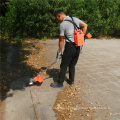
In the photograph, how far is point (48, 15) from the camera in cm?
979

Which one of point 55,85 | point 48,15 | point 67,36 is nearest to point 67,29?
point 67,36

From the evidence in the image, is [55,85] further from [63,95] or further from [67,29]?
[67,29]

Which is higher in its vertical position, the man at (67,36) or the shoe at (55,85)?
the man at (67,36)

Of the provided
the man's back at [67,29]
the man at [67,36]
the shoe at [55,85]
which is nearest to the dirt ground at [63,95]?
the shoe at [55,85]

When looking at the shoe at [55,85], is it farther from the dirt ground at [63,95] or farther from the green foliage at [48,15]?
the green foliage at [48,15]

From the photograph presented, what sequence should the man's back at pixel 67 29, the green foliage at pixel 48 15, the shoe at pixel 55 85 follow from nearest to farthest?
the man's back at pixel 67 29
the shoe at pixel 55 85
the green foliage at pixel 48 15

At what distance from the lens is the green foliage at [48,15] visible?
979cm

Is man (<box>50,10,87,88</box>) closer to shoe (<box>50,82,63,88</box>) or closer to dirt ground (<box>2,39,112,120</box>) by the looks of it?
shoe (<box>50,82,63,88</box>)

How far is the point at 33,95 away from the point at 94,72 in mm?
2344

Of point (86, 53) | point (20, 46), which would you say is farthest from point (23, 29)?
point (86, 53)

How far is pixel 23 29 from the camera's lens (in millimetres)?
10281

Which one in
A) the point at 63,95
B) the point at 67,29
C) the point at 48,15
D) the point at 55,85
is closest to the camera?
the point at 67,29

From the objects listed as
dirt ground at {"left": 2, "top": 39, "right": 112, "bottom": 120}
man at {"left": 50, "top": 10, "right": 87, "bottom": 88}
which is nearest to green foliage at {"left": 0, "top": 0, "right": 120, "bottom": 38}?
dirt ground at {"left": 2, "top": 39, "right": 112, "bottom": 120}

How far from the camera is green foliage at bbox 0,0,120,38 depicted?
979 cm
